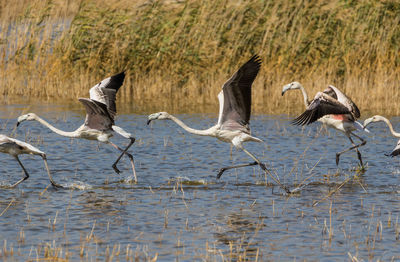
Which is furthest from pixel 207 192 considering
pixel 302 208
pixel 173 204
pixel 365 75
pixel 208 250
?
pixel 365 75

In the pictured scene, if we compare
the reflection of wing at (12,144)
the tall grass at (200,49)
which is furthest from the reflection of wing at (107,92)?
the tall grass at (200,49)

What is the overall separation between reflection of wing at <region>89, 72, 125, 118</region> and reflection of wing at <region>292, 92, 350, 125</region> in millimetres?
2595

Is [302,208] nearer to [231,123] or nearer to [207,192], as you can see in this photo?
[207,192]

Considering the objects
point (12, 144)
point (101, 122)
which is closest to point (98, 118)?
point (101, 122)

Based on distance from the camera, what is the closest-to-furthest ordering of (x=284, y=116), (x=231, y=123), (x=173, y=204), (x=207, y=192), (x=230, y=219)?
1. (x=230, y=219)
2. (x=173, y=204)
3. (x=207, y=192)
4. (x=231, y=123)
5. (x=284, y=116)

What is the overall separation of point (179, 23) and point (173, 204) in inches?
409

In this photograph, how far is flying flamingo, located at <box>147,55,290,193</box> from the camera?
882cm

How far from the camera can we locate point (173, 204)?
8.29 metres

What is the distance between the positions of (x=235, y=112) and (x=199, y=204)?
5.78 feet

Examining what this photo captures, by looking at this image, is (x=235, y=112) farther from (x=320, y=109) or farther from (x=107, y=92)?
(x=107, y=92)

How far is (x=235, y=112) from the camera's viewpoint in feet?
31.8

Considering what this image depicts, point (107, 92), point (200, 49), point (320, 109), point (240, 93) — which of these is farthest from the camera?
point (200, 49)

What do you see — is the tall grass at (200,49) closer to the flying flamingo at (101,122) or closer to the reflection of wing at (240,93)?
the flying flamingo at (101,122)

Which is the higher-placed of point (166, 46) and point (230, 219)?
point (166, 46)
